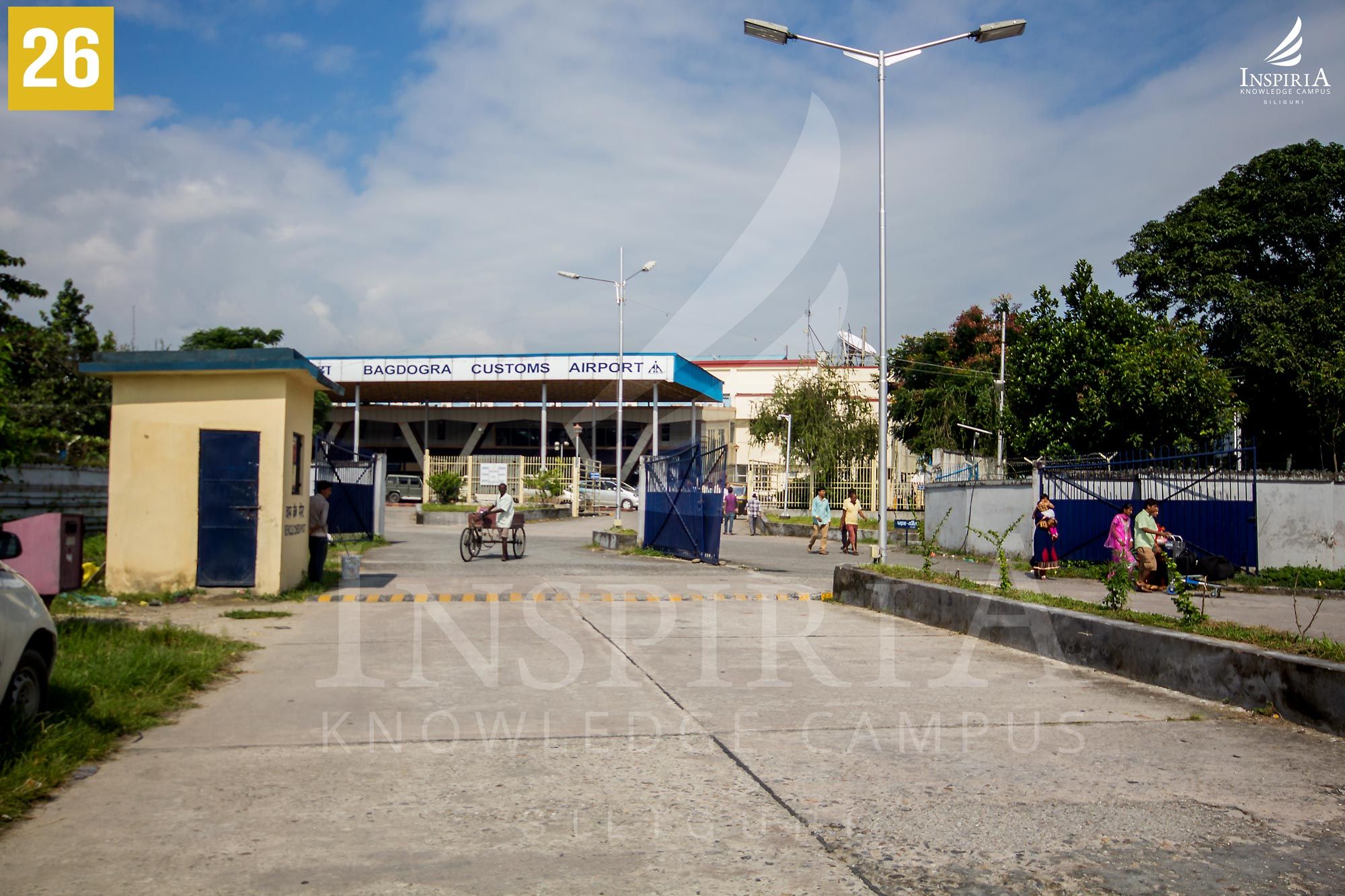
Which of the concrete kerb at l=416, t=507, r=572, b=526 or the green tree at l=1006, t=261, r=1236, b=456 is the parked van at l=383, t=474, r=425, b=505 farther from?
the green tree at l=1006, t=261, r=1236, b=456

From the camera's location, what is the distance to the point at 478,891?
12.7 feet

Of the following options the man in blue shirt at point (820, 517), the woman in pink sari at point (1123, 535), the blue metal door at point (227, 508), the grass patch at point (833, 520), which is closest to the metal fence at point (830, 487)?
the grass patch at point (833, 520)

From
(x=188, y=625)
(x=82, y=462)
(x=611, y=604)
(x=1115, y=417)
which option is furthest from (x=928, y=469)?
(x=188, y=625)

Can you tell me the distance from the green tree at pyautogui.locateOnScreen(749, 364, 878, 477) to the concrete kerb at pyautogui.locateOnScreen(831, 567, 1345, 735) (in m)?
32.7

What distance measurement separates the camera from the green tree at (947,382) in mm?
53500

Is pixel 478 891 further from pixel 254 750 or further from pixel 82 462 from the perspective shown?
pixel 82 462

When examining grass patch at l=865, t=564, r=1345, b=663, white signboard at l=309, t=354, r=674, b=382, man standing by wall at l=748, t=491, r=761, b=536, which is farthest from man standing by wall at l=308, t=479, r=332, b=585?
white signboard at l=309, t=354, r=674, b=382

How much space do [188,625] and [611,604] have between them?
507 cm

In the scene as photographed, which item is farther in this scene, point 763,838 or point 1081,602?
point 1081,602

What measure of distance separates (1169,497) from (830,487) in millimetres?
22410

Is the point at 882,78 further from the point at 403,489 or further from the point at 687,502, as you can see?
the point at 403,489

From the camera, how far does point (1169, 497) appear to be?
19266 millimetres

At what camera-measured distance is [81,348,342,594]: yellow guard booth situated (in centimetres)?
1287

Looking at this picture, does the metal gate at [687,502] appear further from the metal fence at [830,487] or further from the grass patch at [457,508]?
the metal fence at [830,487]
